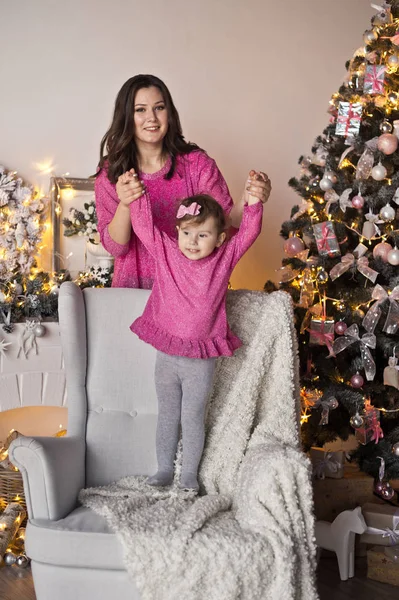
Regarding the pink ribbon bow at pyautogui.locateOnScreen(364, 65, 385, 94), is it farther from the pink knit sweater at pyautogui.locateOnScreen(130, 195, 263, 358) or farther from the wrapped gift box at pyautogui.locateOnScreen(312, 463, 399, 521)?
the wrapped gift box at pyautogui.locateOnScreen(312, 463, 399, 521)

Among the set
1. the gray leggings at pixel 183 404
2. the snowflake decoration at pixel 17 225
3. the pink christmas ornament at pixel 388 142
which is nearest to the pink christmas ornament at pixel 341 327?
the pink christmas ornament at pixel 388 142

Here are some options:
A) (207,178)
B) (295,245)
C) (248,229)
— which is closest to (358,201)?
(295,245)

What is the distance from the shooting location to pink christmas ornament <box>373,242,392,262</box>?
259cm

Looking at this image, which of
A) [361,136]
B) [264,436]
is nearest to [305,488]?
[264,436]

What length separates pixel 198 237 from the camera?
6.63ft

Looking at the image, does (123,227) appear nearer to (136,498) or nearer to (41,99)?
(136,498)

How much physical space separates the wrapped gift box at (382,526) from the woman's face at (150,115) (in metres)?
1.56

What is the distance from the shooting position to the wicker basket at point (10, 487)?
2.92 m

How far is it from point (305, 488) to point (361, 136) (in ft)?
4.84

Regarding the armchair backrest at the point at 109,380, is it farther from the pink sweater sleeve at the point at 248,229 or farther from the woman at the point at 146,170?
the pink sweater sleeve at the point at 248,229

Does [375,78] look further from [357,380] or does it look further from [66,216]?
[66,216]

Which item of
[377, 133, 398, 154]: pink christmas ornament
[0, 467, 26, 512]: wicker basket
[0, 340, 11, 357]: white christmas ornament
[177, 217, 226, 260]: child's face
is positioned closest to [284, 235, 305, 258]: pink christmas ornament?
[377, 133, 398, 154]: pink christmas ornament

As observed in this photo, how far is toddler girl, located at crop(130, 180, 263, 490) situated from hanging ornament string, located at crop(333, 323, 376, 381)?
2.34ft

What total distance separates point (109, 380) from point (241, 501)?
2.04 ft
